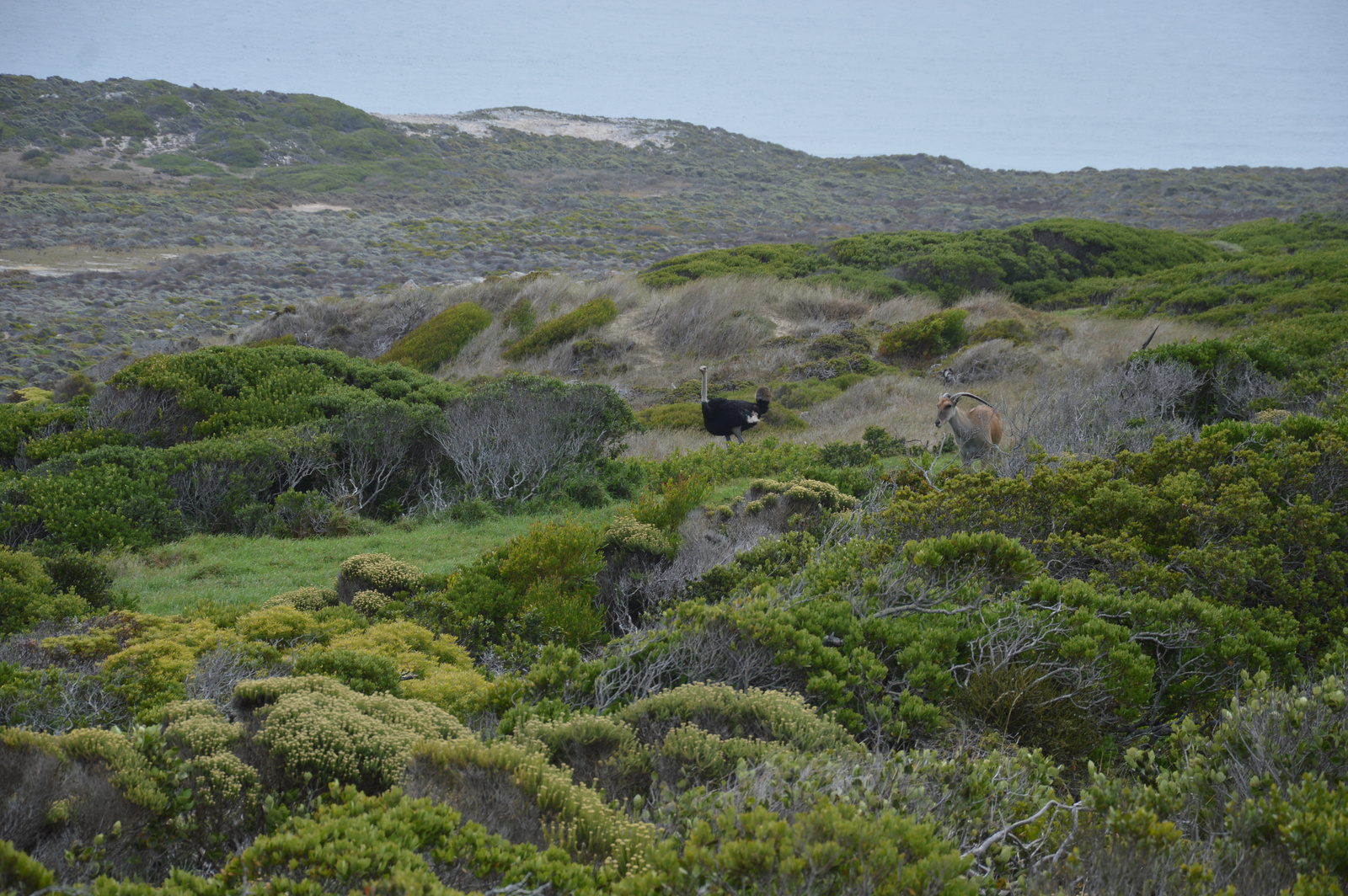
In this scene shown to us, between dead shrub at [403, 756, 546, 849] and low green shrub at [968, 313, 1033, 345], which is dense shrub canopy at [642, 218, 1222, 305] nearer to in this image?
low green shrub at [968, 313, 1033, 345]

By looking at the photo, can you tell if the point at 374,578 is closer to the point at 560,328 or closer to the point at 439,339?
the point at 560,328

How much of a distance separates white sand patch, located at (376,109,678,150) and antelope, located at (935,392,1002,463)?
79.5 metres

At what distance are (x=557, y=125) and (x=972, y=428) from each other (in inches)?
3566

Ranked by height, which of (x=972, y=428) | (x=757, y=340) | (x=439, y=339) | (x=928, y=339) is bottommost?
(x=972, y=428)

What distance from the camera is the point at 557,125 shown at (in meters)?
89.6

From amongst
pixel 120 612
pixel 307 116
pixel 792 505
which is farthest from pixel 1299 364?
pixel 307 116

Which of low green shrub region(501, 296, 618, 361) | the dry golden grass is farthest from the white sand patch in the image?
low green shrub region(501, 296, 618, 361)

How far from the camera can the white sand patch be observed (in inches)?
3310

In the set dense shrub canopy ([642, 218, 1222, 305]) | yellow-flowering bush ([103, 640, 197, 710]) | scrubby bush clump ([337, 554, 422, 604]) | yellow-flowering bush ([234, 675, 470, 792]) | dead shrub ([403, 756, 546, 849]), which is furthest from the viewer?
dense shrub canopy ([642, 218, 1222, 305])

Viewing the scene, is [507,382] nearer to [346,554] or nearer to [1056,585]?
[346,554]

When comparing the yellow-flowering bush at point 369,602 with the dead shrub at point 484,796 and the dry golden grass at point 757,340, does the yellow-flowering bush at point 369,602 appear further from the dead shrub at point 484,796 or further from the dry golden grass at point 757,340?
the dry golden grass at point 757,340

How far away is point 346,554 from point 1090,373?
1207 cm

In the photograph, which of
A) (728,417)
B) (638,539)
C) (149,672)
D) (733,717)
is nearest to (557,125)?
(728,417)

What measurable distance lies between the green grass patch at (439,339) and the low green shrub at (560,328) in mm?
1521
